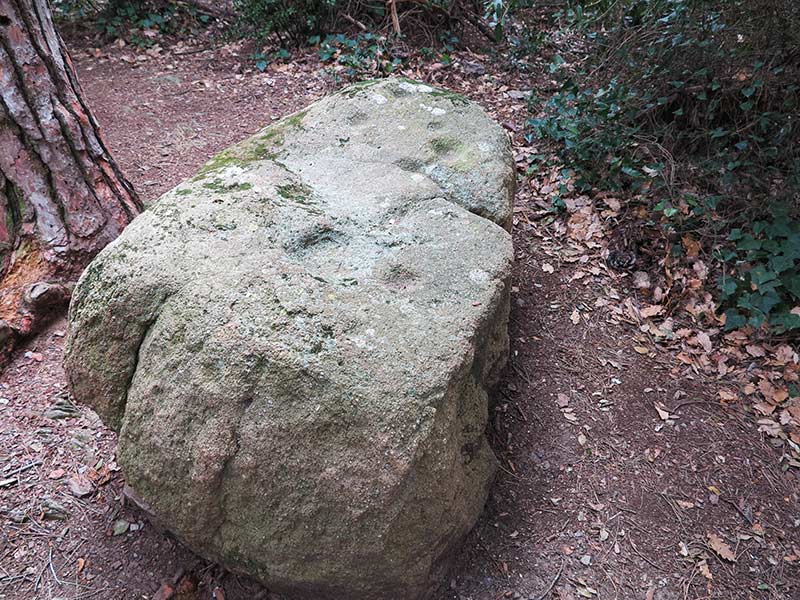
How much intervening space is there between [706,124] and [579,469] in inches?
96.9

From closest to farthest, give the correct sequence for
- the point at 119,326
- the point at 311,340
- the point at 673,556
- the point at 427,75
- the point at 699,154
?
the point at 311,340 < the point at 119,326 < the point at 673,556 < the point at 699,154 < the point at 427,75

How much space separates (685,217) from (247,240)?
8.76 feet

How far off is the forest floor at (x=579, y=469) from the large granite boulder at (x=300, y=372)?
0.31 meters

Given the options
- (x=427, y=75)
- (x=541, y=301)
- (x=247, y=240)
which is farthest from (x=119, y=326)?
(x=427, y=75)

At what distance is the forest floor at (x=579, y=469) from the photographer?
87.3 inches

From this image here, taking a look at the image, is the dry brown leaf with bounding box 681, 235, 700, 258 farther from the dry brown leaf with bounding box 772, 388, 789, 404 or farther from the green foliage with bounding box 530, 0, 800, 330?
the dry brown leaf with bounding box 772, 388, 789, 404

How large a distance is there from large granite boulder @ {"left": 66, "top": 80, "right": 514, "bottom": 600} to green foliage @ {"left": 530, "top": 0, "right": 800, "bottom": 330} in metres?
1.76

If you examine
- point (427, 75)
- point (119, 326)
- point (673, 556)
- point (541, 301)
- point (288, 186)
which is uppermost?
point (288, 186)

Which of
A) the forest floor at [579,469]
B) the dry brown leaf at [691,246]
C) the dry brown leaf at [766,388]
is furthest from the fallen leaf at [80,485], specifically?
the dry brown leaf at [691,246]

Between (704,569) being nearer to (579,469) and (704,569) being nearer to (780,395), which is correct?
(579,469)

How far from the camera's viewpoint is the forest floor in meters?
2.22

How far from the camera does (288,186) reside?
2.41 metres

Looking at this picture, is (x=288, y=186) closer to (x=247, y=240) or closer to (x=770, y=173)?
(x=247, y=240)

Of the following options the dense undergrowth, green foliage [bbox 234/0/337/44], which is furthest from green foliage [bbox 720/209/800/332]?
green foliage [bbox 234/0/337/44]
